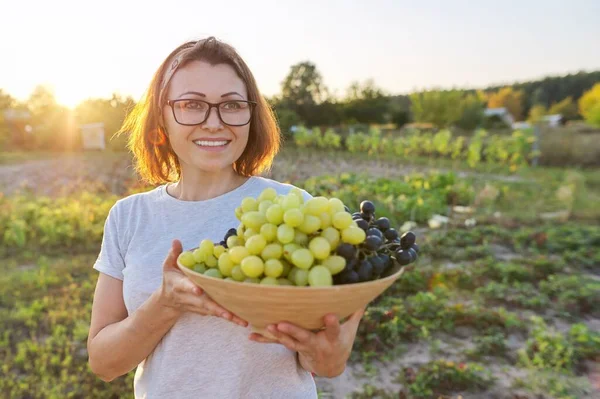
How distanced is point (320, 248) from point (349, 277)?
8 cm

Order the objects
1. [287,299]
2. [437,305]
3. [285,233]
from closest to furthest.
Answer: [287,299], [285,233], [437,305]

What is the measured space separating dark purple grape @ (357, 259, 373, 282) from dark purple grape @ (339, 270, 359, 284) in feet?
0.04

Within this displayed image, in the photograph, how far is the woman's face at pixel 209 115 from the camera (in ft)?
4.61

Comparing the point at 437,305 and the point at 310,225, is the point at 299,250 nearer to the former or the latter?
the point at 310,225

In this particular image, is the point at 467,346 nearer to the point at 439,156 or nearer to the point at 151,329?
the point at 151,329

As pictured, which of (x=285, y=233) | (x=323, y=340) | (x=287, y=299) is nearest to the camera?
(x=287, y=299)

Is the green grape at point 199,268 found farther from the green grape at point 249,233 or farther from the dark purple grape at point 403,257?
the dark purple grape at point 403,257

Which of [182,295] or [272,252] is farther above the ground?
[272,252]

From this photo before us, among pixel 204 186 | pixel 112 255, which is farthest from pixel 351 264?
pixel 112 255

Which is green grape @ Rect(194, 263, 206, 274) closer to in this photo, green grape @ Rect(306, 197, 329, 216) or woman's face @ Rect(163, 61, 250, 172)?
green grape @ Rect(306, 197, 329, 216)

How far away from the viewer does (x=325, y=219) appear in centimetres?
100

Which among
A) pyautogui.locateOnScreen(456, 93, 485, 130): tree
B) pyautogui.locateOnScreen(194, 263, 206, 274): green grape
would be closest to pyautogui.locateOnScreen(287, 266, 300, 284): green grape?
pyautogui.locateOnScreen(194, 263, 206, 274): green grape

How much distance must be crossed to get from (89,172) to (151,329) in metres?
12.8

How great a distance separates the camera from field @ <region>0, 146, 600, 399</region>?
3246 millimetres
